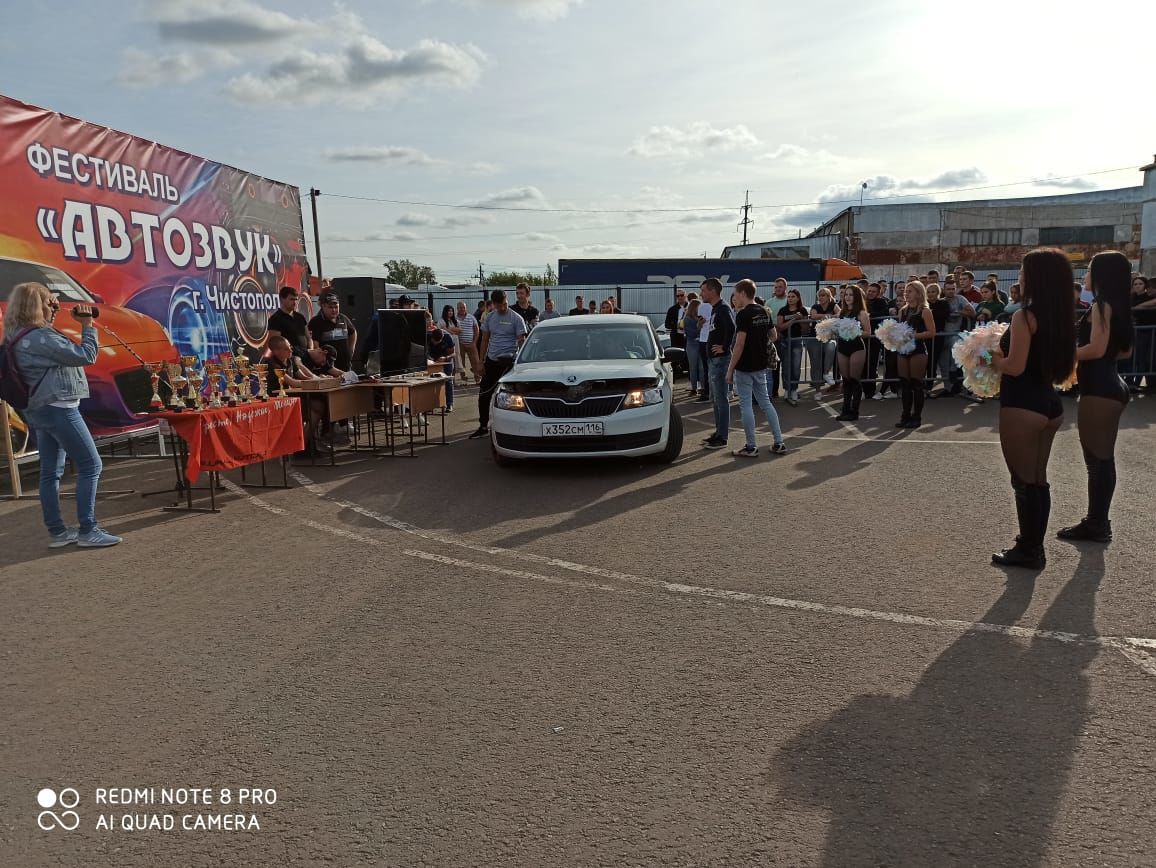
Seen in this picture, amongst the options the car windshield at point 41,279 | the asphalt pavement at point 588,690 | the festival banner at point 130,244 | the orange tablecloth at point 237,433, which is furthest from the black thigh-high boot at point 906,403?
the car windshield at point 41,279

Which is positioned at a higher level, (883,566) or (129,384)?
(129,384)

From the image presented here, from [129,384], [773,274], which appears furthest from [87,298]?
[773,274]

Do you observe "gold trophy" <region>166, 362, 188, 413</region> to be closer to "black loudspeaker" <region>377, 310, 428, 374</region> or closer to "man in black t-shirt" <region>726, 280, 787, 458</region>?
"black loudspeaker" <region>377, 310, 428, 374</region>

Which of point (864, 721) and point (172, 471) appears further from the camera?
point (172, 471)

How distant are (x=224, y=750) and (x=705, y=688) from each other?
2.05m

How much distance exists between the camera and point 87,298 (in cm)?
933

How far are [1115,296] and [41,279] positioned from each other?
9813mm

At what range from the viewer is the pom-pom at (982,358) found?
5.66 m

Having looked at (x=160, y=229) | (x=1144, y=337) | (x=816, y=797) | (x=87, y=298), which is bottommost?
(x=816, y=797)

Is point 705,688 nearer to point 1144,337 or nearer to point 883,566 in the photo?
point 883,566

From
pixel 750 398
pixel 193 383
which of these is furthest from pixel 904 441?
pixel 193 383

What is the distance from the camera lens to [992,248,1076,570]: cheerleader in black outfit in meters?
4.96

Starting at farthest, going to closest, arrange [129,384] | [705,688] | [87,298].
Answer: [129,384]
[87,298]
[705,688]

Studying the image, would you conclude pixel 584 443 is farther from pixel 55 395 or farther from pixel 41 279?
pixel 41 279
